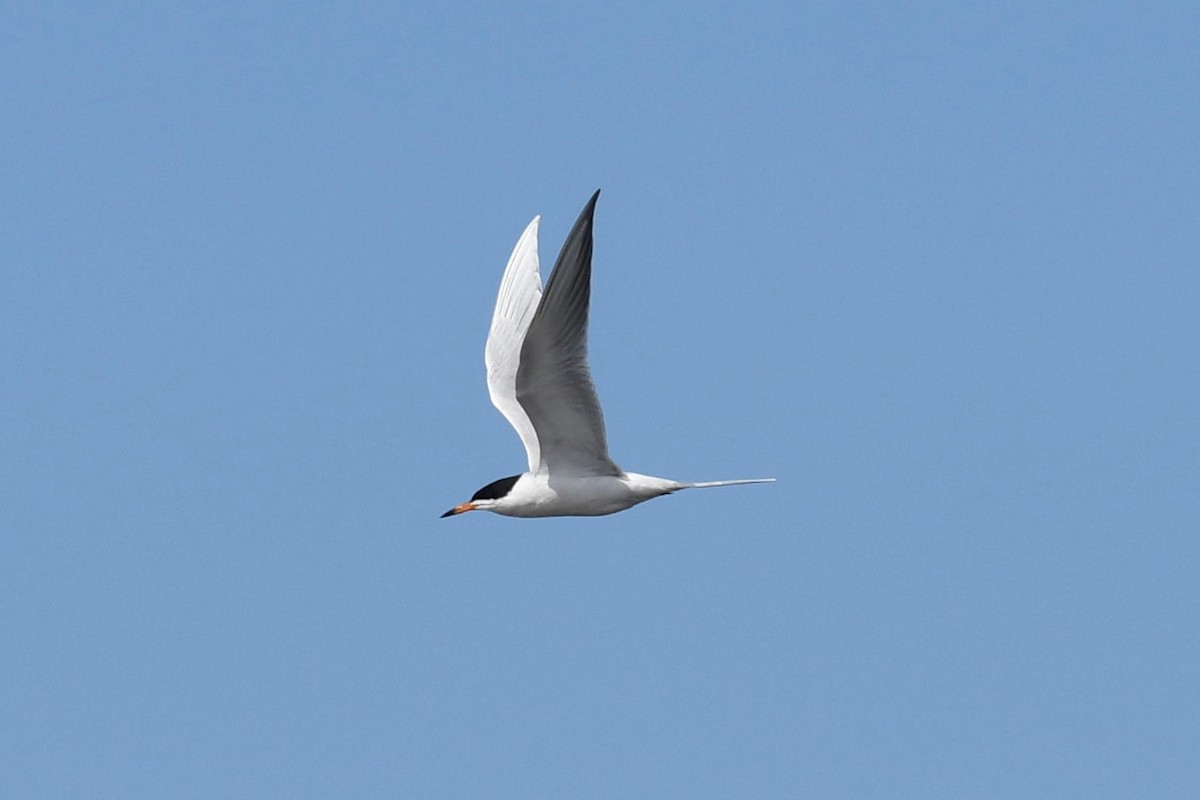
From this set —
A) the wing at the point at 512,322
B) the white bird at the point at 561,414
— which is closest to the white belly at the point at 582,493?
the white bird at the point at 561,414

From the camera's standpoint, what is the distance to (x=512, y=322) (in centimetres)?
1827

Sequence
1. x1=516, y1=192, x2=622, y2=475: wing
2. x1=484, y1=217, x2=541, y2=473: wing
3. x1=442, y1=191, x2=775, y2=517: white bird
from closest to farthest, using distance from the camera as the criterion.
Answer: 1. x1=516, y1=192, x2=622, y2=475: wing
2. x1=442, y1=191, x2=775, y2=517: white bird
3. x1=484, y1=217, x2=541, y2=473: wing

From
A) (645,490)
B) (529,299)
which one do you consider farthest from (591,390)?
(529,299)

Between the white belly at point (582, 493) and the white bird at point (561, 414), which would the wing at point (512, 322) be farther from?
the white belly at point (582, 493)

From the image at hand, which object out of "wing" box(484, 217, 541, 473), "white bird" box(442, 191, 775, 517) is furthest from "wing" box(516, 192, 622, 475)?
"wing" box(484, 217, 541, 473)

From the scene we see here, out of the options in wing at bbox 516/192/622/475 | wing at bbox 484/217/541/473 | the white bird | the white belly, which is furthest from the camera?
wing at bbox 484/217/541/473

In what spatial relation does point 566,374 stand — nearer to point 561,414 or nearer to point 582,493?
point 561,414

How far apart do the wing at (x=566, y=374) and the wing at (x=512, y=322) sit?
0.87 m

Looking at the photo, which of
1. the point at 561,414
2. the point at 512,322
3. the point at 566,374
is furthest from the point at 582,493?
the point at 512,322

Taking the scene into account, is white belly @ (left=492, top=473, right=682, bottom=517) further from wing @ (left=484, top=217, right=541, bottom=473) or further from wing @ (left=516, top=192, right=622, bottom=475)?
wing @ (left=484, top=217, right=541, bottom=473)

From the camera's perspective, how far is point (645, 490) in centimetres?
1609

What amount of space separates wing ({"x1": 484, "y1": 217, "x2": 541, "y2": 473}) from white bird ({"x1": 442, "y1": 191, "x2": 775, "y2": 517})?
0.02 m

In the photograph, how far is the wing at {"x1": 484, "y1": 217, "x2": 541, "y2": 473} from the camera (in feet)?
57.2

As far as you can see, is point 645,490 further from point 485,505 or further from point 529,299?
point 529,299
